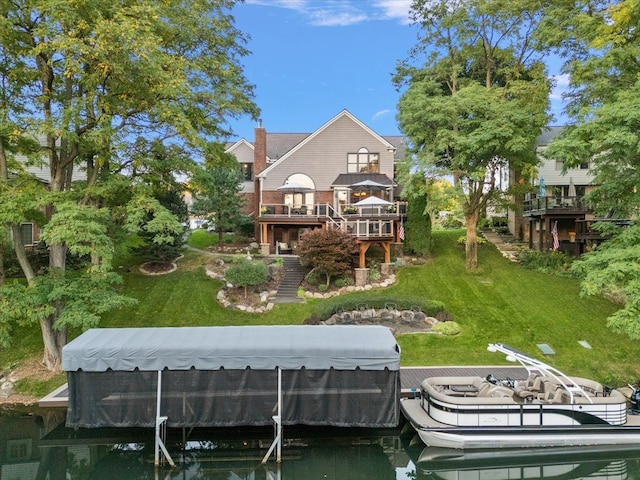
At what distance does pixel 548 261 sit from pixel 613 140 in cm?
1374

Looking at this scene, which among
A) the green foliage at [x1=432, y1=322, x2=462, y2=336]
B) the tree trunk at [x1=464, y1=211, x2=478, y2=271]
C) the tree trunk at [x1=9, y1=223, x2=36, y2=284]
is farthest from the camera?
Answer: the tree trunk at [x1=464, y1=211, x2=478, y2=271]

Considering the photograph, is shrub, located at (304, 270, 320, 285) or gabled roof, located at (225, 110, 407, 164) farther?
gabled roof, located at (225, 110, 407, 164)

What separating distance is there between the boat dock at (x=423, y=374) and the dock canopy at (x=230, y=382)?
110 inches

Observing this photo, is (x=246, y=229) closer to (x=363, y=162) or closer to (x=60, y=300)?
(x=363, y=162)

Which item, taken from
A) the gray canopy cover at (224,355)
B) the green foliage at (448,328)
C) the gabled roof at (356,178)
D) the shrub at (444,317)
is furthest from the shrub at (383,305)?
the gabled roof at (356,178)

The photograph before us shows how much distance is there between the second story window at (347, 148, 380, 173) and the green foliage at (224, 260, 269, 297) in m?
11.5

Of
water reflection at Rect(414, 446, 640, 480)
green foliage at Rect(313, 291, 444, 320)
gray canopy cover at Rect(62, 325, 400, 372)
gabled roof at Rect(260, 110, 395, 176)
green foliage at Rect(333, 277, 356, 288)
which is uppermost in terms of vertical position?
gabled roof at Rect(260, 110, 395, 176)

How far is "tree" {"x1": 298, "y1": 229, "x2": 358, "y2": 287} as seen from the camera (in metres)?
22.3

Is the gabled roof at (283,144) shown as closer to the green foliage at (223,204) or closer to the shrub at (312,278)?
the green foliage at (223,204)

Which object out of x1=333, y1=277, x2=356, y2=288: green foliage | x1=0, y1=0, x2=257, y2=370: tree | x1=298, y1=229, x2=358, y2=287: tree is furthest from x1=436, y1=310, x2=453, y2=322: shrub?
x1=0, y1=0, x2=257, y2=370: tree

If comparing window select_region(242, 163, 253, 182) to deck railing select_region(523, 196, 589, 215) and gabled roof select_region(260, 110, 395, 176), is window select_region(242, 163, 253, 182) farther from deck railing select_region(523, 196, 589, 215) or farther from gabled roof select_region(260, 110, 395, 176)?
deck railing select_region(523, 196, 589, 215)

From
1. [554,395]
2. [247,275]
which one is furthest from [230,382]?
[247,275]

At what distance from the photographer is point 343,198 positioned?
3000 cm

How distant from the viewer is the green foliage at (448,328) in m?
18.1
